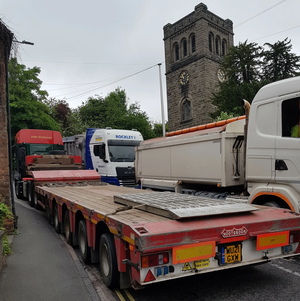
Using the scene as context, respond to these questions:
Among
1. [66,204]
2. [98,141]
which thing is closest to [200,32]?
[98,141]

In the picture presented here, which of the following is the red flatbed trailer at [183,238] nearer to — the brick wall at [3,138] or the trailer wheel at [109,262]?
the trailer wheel at [109,262]

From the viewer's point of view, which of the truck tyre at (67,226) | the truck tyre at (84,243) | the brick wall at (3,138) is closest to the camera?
the truck tyre at (84,243)

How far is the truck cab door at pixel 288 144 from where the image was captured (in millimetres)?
5215

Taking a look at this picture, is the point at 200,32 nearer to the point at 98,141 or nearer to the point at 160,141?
the point at 98,141

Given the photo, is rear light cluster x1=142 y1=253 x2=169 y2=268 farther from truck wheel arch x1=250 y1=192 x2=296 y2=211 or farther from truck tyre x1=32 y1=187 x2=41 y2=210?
truck tyre x1=32 y1=187 x2=41 y2=210

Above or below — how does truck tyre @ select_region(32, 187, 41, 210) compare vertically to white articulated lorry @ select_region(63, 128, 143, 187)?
below

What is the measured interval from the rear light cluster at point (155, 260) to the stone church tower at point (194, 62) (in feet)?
109

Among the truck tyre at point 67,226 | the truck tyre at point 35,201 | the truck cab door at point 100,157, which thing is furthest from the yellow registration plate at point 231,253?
the truck cab door at point 100,157

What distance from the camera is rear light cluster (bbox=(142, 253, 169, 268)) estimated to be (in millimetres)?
3119

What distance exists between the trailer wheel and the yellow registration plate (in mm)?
1364

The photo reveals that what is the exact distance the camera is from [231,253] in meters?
3.55

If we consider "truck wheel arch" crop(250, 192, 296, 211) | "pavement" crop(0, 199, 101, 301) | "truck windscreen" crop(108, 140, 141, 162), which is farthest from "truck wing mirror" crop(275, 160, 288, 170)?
"truck windscreen" crop(108, 140, 141, 162)

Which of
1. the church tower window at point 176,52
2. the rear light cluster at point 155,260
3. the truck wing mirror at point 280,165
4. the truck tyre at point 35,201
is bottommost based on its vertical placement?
the truck tyre at point 35,201

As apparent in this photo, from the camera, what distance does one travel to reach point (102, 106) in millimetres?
41562
